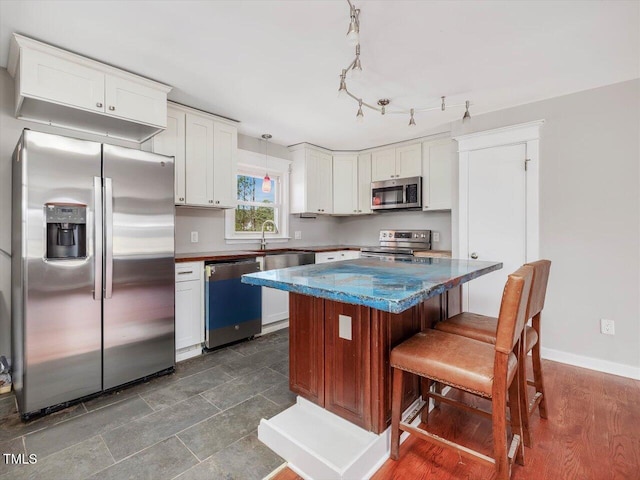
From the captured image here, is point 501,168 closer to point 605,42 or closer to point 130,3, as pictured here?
point 605,42

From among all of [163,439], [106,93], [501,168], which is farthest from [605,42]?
[163,439]

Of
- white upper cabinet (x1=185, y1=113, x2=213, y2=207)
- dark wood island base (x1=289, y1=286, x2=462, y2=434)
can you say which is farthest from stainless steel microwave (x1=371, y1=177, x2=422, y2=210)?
dark wood island base (x1=289, y1=286, x2=462, y2=434)

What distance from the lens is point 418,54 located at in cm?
223

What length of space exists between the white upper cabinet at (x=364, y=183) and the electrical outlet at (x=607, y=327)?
2.89 m

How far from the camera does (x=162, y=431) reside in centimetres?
185

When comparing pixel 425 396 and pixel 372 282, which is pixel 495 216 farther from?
pixel 372 282

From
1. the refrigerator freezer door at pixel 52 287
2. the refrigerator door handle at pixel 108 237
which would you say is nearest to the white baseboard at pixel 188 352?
the refrigerator freezer door at pixel 52 287

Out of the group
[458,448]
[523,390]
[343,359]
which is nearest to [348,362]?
[343,359]

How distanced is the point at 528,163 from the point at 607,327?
1.58 m

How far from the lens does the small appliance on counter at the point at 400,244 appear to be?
13.9 ft

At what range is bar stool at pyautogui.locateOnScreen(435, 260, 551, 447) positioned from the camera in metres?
1.65

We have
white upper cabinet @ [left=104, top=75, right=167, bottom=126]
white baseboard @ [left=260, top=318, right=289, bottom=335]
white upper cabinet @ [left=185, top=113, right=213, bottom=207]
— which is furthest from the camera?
white baseboard @ [left=260, top=318, right=289, bottom=335]

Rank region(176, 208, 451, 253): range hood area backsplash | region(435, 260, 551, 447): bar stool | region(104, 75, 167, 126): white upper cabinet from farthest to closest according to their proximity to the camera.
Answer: region(176, 208, 451, 253): range hood area backsplash < region(104, 75, 167, 126): white upper cabinet < region(435, 260, 551, 447): bar stool

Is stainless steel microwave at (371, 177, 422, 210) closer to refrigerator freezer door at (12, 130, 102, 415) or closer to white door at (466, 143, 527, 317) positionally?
white door at (466, 143, 527, 317)
